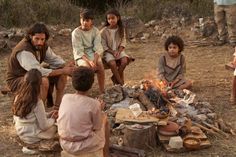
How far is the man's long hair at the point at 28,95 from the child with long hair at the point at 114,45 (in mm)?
2252

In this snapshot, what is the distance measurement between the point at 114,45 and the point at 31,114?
2.58 meters

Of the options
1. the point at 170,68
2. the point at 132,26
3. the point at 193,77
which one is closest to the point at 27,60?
the point at 170,68

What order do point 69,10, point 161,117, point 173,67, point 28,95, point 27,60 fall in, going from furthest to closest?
point 69,10 < point 173,67 < point 27,60 < point 161,117 < point 28,95

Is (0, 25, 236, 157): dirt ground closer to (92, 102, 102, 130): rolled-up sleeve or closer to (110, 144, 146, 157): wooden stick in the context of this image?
(110, 144, 146, 157): wooden stick

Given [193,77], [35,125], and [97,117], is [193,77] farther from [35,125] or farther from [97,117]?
[97,117]

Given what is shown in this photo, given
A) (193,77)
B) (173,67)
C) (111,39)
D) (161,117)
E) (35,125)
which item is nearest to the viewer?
(35,125)

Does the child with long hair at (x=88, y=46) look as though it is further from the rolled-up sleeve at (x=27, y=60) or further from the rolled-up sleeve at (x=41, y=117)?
the rolled-up sleeve at (x=41, y=117)

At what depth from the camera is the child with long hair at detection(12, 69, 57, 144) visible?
5.34 metres

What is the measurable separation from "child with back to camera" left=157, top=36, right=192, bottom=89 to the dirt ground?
0.36m

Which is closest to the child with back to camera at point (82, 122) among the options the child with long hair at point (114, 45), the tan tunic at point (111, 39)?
the child with long hair at point (114, 45)

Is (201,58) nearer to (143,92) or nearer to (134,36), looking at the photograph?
(134,36)

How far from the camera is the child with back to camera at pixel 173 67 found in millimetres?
7230

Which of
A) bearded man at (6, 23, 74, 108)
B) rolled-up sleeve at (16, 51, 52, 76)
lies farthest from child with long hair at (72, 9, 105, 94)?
rolled-up sleeve at (16, 51, 52, 76)

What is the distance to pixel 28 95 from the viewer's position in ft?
A: 17.5
